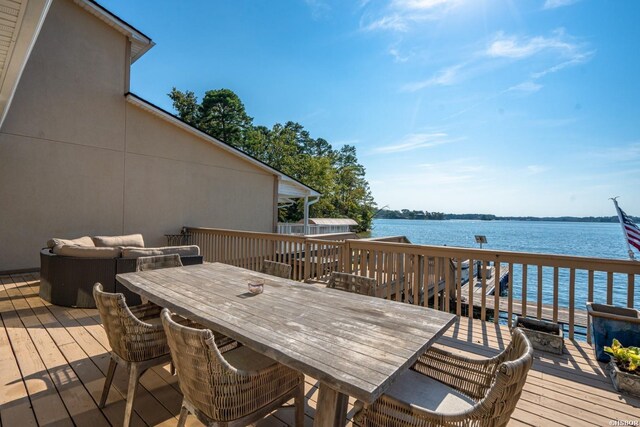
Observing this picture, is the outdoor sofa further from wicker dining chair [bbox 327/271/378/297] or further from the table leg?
the table leg

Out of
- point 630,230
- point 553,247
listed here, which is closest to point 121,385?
point 630,230

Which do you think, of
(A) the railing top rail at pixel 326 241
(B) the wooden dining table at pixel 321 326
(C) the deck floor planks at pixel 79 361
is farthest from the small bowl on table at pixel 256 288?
(A) the railing top rail at pixel 326 241

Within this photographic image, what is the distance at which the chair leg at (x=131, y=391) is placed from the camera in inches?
69.2

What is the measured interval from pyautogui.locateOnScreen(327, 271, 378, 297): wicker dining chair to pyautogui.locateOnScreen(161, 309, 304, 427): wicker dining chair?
1124mm

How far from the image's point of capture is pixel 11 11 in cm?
198

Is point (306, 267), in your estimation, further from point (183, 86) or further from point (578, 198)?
point (183, 86)

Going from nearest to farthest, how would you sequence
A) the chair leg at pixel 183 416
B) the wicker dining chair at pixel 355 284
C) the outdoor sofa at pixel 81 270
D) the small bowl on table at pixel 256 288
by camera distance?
the chair leg at pixel 183 416, the small bowl on table at pixel 256 288, the wicker dining chair at pixel 355 284, the outdoor sofa at pixel 81 270

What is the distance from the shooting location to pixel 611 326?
2666 millimetres

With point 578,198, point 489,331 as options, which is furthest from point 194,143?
point 578,198

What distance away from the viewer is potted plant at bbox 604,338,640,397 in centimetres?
220

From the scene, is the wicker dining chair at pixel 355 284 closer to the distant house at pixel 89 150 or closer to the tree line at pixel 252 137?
the distant house at pixel 89 150

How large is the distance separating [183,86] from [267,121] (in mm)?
7142

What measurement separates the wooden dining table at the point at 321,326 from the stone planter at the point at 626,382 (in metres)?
1.64

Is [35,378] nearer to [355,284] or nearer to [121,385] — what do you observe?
[121,385]
